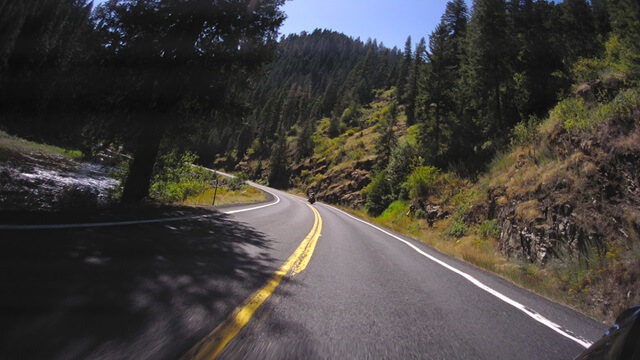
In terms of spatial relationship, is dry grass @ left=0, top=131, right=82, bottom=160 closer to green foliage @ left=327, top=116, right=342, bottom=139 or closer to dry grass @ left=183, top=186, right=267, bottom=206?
dry grass @ left=183, top=186, right=267, bottom=206

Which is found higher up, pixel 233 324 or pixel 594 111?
pixel 594 111

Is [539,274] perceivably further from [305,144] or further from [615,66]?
[305,144]

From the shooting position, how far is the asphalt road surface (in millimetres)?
2559

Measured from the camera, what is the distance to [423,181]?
971 inches

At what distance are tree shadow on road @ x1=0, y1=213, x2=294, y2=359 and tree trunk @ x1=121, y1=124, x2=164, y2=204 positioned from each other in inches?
224

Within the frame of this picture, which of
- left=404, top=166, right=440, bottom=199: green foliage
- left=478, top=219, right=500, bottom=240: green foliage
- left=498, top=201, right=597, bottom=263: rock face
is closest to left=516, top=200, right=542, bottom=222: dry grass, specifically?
left=498, top=201, right=597, bottom=263: rock face

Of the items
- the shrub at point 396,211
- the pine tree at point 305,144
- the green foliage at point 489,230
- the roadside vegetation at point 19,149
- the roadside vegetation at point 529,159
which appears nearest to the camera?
the roadside vegetation at point 529,159

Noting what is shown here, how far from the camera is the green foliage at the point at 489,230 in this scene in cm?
1371

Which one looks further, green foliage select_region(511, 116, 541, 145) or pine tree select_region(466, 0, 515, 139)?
pine tree select_region(466, 0, 515, 139)

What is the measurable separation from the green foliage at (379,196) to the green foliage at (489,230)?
62.4 ft

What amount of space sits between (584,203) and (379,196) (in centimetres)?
2618

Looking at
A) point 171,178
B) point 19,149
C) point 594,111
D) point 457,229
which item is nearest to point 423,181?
point 457,229

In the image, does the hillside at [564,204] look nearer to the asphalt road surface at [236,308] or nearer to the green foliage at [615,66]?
the green foliage at [615,66]

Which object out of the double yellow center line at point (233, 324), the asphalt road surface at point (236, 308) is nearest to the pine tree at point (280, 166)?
the asphalt road surface at point (236, 308)
